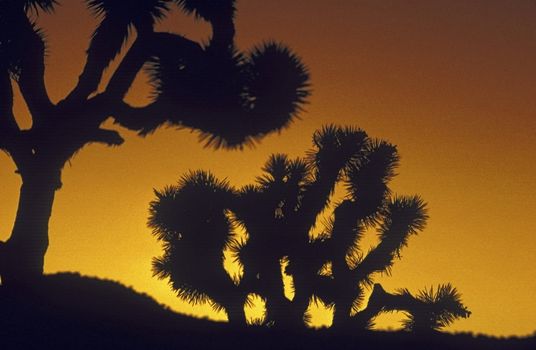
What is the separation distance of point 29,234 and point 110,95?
105 inches

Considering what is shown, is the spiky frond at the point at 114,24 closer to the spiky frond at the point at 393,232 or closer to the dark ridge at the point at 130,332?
the dark ridge at the point at 130,332

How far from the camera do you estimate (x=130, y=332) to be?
36.9ft

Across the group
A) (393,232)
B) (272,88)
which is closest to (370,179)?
(393,232)

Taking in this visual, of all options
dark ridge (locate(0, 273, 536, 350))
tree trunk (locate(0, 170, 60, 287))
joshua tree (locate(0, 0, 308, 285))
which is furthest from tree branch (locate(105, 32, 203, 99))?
dark ridge (locate(0, 273, 536, 350))

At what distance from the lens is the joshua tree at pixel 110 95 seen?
1282 centimetres

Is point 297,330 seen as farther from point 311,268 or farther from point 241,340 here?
point 311,268

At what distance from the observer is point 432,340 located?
12586 millimetres

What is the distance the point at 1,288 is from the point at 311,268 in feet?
22.0

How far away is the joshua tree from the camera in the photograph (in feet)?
42.1

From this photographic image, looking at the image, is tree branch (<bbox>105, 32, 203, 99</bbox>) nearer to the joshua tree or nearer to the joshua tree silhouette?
the joshua tree

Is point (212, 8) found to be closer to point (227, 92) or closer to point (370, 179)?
point (227, 92)

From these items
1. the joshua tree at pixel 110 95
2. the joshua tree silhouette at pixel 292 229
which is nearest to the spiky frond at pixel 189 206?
the joshua tree silhouette at pixel 292 229

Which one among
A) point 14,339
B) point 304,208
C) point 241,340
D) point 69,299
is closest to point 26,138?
point 69,299

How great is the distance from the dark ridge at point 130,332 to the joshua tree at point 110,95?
109cm
